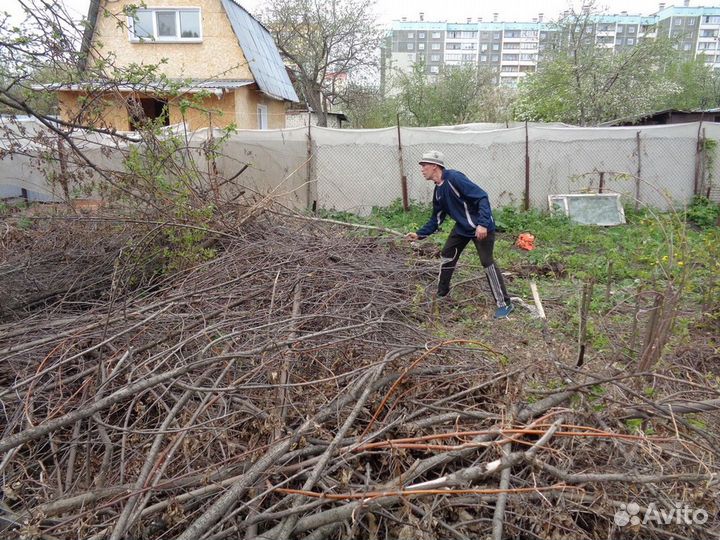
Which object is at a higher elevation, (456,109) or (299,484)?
(456,109)

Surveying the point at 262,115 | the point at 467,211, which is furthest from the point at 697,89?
the point at 467,211

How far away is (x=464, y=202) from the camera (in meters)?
4.44

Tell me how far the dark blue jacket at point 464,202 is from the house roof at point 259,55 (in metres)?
9.13

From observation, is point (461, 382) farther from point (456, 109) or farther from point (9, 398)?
point (456, 109)

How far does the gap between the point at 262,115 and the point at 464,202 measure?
14011 mm

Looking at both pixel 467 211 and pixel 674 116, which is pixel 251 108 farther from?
pixel 674 116

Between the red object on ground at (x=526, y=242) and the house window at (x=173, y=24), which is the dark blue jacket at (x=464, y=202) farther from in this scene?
the house window at (x=173, y=24)

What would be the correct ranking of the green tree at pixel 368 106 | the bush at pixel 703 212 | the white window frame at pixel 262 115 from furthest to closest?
the green tree at pixel 368 106
the white window frame at pixel 262 115
the bush at pixel 703 212

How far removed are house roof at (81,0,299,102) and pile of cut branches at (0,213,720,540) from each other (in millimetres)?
10887

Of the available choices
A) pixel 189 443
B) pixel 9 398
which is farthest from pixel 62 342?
pixel 189 443

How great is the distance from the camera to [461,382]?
2.59 m

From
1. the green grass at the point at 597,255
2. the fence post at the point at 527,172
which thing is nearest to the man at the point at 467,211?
the green grass at the point at 597,255

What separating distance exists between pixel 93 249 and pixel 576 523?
465 cm

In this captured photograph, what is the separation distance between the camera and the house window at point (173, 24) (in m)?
13.8
